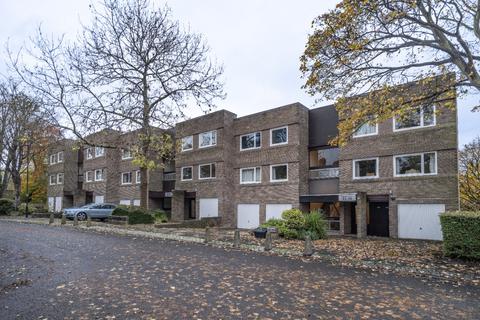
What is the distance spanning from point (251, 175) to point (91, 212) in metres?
14.5

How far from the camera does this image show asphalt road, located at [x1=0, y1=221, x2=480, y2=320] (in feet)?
19.5

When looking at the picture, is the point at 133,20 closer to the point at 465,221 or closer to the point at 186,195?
the point at 186,195

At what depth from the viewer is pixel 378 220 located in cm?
2072

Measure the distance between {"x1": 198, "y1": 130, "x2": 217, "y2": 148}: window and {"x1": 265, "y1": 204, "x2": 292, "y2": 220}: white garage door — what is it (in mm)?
7274

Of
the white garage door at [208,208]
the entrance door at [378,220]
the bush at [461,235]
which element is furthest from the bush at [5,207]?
the bush at [461,235]

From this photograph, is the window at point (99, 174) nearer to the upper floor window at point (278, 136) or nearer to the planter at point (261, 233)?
the upper floor window at point (278, 136)

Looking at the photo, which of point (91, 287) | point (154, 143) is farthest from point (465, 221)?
point (154, 143)

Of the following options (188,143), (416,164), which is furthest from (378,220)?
(188,143)

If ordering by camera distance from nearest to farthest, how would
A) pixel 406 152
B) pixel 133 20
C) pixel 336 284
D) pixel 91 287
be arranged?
pixel 91 287 < pixel 336 284 < pixel 406 152 < pixel 133 20

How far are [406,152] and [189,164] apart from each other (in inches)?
693

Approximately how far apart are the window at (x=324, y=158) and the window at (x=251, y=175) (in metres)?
4.07

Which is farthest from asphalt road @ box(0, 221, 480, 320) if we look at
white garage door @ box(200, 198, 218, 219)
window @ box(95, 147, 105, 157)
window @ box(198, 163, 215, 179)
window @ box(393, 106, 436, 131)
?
window @ box(95, 147, 105, 157)

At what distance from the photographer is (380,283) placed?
827 cm

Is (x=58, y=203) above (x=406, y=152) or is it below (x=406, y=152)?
below
